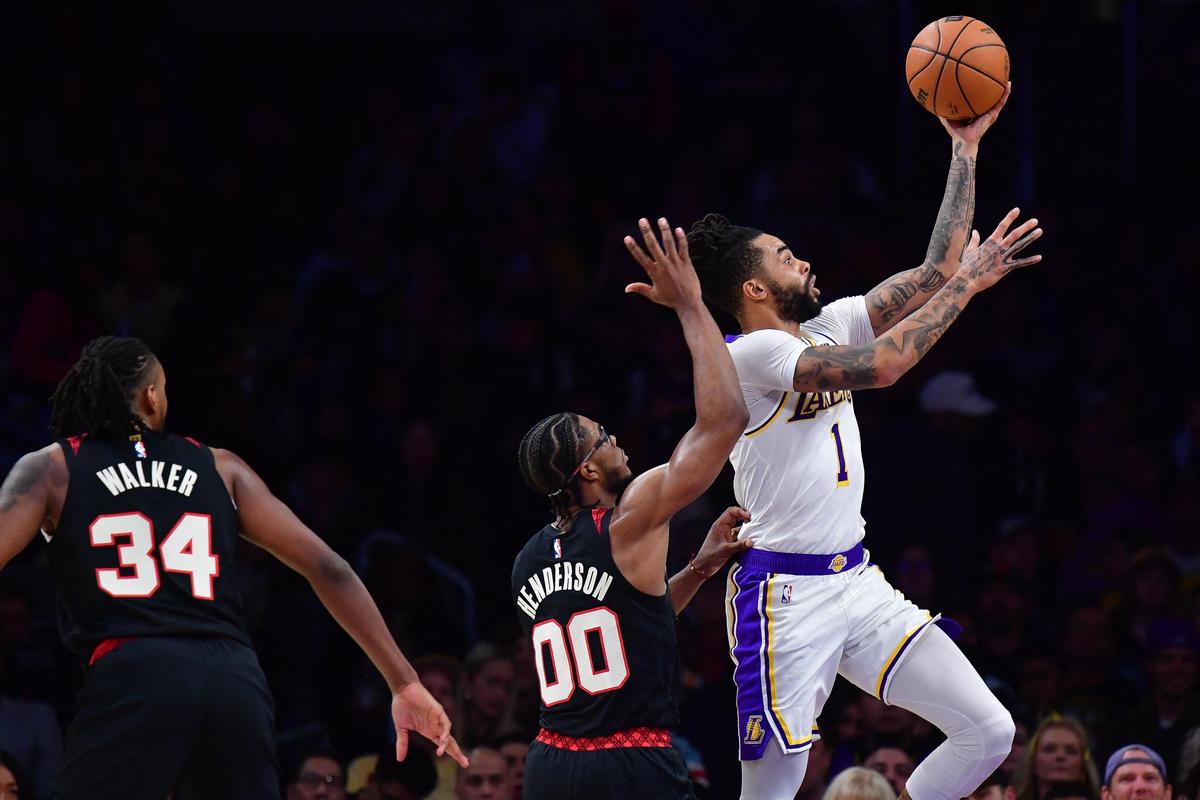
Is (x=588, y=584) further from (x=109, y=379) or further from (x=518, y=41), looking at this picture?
(x=518, y=41)

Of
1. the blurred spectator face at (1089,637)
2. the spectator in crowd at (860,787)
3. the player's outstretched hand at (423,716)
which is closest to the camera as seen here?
the player's outstretched hand at (423,716)

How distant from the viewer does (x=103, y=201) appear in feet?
39.8

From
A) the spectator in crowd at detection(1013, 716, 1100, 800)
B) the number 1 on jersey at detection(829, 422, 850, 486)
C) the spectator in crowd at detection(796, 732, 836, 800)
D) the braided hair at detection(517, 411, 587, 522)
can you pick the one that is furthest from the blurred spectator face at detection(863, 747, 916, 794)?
the braided hair at detection(517, 411, 587, 522)

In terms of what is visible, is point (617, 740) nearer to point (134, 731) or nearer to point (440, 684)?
point (134, 731)

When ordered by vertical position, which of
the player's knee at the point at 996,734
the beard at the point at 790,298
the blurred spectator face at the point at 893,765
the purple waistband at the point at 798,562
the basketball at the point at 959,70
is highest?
the basketball at the point at 959,70

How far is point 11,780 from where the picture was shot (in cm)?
805

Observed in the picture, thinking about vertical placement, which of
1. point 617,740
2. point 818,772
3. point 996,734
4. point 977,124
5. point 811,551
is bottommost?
point 818,772

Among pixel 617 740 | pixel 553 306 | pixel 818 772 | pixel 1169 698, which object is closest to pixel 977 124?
pixel 617 740

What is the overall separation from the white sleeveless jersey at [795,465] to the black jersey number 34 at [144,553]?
1.92 metres

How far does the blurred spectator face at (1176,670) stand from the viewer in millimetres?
9109

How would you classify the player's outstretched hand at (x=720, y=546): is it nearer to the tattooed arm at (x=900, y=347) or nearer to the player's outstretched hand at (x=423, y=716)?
the tattooed arm at (x=900, y=347)

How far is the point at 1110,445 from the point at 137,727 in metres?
7.25

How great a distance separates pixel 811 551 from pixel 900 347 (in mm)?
775

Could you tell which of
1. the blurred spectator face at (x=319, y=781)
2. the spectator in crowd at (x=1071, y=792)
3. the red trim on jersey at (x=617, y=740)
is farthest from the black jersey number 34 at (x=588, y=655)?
the spectator in crowd at (x=1071, y=792)
